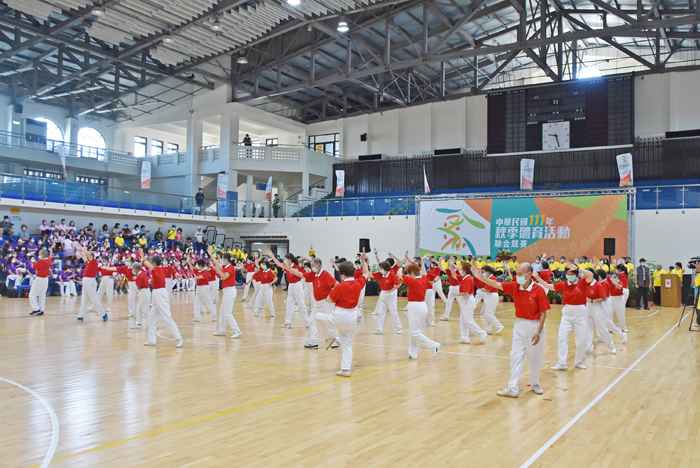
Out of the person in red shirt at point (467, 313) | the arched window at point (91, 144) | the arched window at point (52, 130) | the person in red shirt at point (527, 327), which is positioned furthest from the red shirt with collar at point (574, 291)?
the arched window at point (52, 130)

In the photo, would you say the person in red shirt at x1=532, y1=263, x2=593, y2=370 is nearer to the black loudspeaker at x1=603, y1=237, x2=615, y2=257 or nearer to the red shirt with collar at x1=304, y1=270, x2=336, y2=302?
the red shirt with collar at x1=304, y1=270, x2=336, y2=302

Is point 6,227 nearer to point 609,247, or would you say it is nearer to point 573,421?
point 573,421

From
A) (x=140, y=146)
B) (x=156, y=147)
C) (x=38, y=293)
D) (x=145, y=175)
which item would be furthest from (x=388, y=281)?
(x=156, y=147)

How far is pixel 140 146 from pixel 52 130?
6.25m

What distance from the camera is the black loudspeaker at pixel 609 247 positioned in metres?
21.1

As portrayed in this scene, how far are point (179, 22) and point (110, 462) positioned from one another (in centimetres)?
2299

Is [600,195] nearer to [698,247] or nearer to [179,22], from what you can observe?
[698,247]

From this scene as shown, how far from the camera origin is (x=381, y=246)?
2942cm

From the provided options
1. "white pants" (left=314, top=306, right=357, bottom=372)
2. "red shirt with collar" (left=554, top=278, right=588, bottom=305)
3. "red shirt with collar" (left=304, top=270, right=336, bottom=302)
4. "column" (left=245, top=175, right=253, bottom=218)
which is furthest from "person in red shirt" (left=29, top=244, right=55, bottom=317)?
"column" (left=245, top=175, right=253, bottom=218)

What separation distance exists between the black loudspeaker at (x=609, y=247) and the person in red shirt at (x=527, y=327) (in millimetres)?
16217

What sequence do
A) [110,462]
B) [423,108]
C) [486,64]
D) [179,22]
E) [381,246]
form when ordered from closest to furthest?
[110,462], [179,22], [381,246], [486,64], [423,108]

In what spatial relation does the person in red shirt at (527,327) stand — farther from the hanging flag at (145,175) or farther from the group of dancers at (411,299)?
the hanging flag at (145,175)

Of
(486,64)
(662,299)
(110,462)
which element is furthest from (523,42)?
(110,462)

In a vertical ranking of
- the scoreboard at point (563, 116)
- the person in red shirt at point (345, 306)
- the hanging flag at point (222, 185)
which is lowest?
the person in red shirt at point (345, 306)
